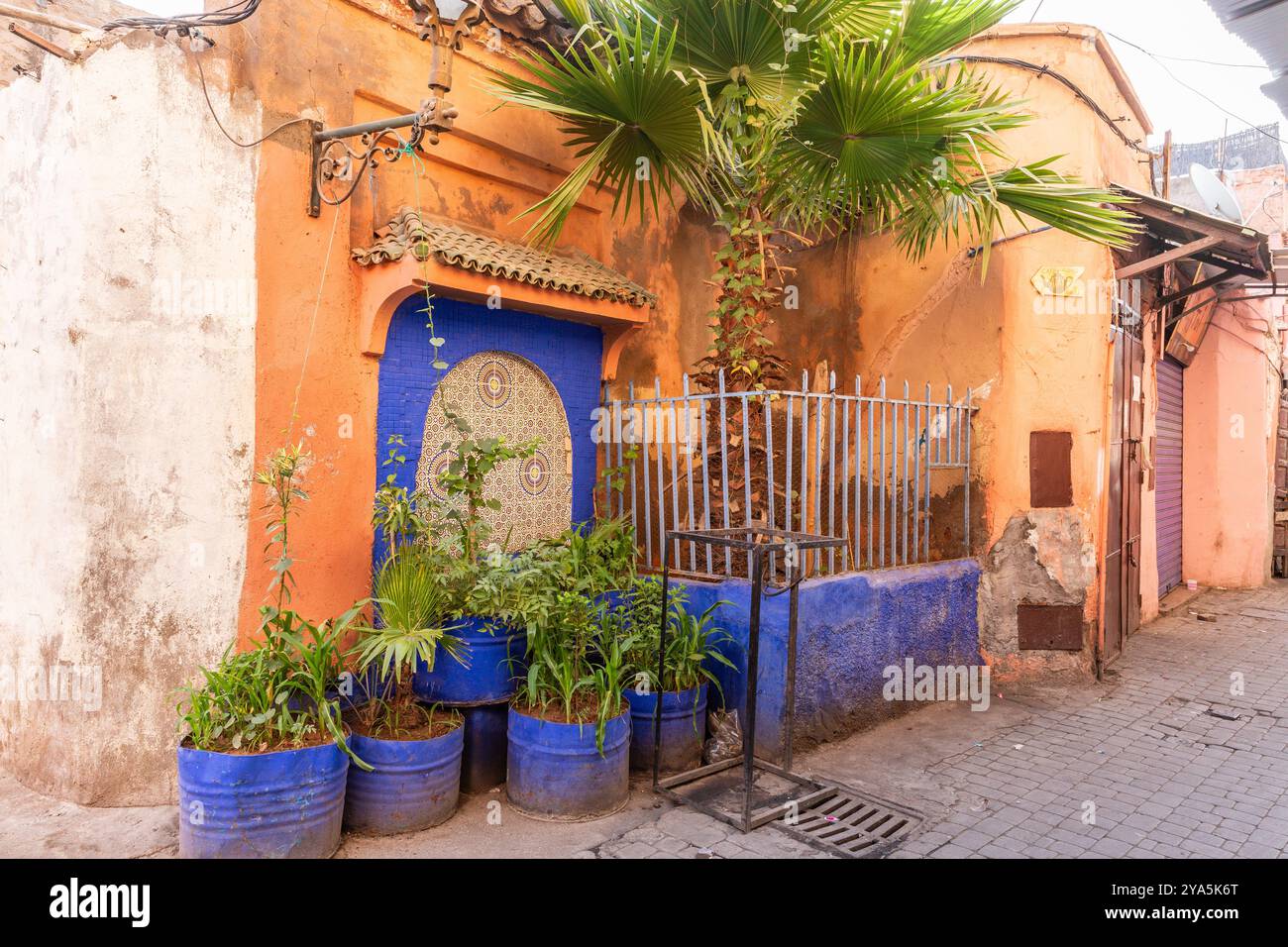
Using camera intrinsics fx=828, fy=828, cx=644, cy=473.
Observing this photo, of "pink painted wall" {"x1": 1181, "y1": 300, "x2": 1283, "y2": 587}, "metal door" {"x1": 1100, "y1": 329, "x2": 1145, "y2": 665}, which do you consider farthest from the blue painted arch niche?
"pink painted wall" {"x1": 1181, "y1": 300, "x2": 1283, "y2": 587}

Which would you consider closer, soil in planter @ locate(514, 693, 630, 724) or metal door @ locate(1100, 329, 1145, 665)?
soil in planter @ locate(514, 693, 630, 724)

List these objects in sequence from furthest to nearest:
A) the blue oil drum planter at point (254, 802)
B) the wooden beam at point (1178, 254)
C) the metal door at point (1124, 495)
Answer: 1. the metal door at point (1124, 495)
2. the wooden beam at point (1178, 254)
3. the blue oil drum planter at point (254, 802)

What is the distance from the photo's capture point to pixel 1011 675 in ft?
23.1

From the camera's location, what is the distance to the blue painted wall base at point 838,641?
17.1 feet

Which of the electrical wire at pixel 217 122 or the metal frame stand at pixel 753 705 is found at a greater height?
the electrical wire at pixel 217 122

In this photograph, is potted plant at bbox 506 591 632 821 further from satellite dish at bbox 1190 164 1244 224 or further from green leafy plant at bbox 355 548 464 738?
satellite dish at bbox 1190 164 1244 224

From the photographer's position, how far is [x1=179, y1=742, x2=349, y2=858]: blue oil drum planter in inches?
140

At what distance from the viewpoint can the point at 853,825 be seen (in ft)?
14.1

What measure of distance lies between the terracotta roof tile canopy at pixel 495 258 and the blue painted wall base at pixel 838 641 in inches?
87.9

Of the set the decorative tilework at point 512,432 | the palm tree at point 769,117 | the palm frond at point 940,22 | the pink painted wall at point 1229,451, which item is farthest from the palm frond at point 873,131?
the pink painted wall at point 1229,451

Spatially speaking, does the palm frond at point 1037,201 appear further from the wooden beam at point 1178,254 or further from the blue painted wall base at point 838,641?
the blue painted wall base at point 838,641

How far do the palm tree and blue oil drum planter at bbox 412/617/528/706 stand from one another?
242 centimetres

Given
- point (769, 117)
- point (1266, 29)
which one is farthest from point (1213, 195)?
point (1266, 29)
